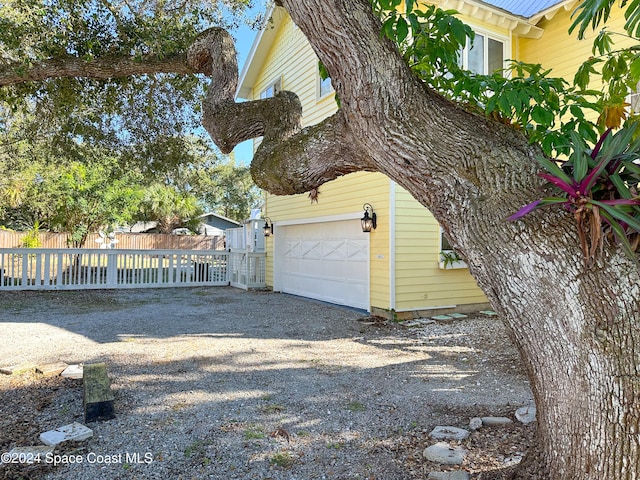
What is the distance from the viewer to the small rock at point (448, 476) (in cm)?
231

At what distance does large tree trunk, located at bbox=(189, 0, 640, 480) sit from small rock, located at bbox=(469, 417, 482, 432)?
1268 mm

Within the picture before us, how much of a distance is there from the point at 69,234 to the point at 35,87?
46.1 feet

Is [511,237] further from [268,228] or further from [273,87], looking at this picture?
[273,87]

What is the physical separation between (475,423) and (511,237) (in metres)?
1.97

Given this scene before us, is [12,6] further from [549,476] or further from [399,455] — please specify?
[549,476]

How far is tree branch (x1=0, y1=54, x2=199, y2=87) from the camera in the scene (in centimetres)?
427

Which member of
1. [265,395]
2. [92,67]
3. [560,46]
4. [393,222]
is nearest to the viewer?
[265,395]

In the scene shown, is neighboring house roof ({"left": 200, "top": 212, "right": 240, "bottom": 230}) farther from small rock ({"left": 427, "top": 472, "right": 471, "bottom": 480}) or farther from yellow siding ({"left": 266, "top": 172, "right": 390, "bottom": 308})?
small rock ({"left": 427, "top": 472, "right": 471, "bottom": 480})

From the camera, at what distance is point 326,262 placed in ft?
30.3

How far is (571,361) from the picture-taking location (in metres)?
1.56

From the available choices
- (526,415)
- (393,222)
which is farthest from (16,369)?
(393,222)

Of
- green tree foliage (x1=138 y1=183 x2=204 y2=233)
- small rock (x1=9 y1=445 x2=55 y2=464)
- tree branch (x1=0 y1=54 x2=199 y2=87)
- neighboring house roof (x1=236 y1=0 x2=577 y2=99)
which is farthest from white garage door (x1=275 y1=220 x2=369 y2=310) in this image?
green tree foliage (x1=138 y1=183 x2=204 y2=233)

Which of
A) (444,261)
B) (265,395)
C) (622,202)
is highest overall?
(622,202)

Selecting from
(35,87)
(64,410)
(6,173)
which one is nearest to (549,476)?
(64,410)
